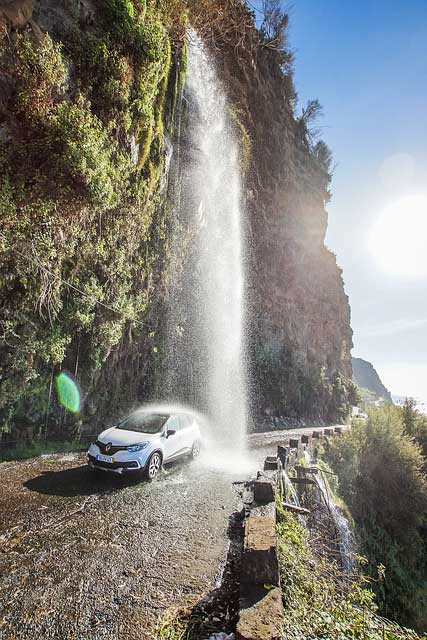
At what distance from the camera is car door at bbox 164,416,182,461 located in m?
8.31

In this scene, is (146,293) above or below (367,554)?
above

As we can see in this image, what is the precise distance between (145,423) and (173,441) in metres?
0.92

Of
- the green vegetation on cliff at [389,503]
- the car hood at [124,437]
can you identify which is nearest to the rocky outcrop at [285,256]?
the green vegetation on cliff at [389,503]

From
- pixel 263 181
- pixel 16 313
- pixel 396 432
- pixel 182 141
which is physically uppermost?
pixel 263 181

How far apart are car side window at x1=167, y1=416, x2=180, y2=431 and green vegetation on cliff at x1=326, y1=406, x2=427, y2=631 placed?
7.89 meters

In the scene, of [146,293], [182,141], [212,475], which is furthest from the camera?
[182,141]

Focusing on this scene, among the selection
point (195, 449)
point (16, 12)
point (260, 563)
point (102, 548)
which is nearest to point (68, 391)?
point (195, 449)

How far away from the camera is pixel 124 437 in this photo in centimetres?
756

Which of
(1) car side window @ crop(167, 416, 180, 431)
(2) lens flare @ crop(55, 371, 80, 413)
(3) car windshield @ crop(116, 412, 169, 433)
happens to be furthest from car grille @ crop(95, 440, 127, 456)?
(2) lens flare @ crop(55, 371, 80, 413)

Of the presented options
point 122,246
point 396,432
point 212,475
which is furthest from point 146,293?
point 396,432

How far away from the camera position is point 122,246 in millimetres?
11188

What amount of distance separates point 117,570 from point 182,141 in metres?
17.6

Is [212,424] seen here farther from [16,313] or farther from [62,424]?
[16,313]

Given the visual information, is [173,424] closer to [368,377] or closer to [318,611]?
[318,611]
